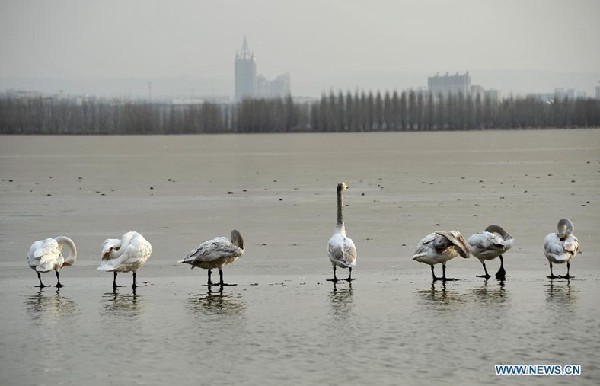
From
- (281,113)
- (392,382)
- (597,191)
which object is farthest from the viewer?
(281,113)

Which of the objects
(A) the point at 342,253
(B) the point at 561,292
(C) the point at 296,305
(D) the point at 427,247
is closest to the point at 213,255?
(A) the point at 342,253

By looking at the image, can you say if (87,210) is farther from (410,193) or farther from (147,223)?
(410,193)

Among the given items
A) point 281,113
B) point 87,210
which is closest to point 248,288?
point 87,210

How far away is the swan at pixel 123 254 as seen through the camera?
1363 cm

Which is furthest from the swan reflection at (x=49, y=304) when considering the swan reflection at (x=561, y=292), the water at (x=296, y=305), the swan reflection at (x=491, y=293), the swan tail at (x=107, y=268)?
the swan reflection at (x=561, y=292)

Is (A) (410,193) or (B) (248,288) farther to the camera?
(A) (410,193)

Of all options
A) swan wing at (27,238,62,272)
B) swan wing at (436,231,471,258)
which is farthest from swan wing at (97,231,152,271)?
swan wing at (436,231,471,258)

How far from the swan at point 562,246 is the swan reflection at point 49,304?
575cm

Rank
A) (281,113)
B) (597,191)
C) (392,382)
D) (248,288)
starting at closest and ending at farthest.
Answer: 1. (392,382)
2. (248,288)
3. (597,191)
4. (281,113)

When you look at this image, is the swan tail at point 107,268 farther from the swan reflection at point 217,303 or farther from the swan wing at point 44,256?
the swan reflection at point 217,303

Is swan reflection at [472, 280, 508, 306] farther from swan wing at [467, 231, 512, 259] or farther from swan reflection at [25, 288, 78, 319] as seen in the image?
swan reflection at [25, 288, 78, 319]

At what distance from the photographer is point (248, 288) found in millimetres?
13898

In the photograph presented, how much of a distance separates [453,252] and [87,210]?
13.3 m

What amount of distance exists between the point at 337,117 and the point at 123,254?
6841 inches
